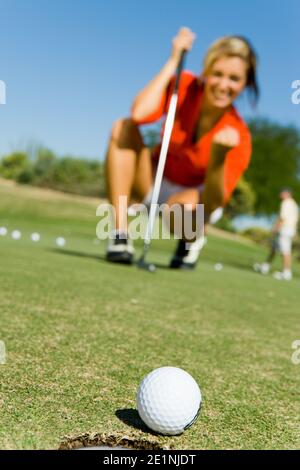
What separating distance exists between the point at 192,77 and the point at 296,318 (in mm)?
2500

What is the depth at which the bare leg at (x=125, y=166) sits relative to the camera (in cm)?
576

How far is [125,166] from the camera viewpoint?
579 centimetres

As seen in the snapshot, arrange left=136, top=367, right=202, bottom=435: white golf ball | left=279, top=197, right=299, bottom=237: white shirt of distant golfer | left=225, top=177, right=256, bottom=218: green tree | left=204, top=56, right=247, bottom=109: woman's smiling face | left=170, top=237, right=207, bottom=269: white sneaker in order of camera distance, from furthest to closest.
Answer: left=225, top=177, right=256, bottom=218: green tree, left=279, top=197, right=299, bottom=237: white shirt of distant golfer, left=170, top=237, right=207, bottom=269: white sneaker, left=204, top=56, right=247, bottom=109: woman's smiling face, left=136, top=367, right=202, bottom=435: white golf ball

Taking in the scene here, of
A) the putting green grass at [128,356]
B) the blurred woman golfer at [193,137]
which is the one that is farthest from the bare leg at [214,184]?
the putting green grass at [128,356]

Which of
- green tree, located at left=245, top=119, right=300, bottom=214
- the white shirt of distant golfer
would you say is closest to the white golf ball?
the white shirt of distant golfer

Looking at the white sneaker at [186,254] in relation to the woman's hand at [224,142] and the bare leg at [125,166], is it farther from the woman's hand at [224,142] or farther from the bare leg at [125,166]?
the woman's hand at [224,142]

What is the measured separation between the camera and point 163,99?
5199 mm

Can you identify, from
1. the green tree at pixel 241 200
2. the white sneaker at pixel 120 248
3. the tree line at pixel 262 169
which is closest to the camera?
the white sneaker at pixel 120 248

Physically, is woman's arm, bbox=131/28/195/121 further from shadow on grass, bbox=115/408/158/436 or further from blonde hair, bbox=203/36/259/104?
shadow on grass, bbox=115/408/158/436

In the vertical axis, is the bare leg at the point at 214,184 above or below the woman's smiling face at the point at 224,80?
below

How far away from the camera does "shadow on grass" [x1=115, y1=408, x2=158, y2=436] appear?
186cm

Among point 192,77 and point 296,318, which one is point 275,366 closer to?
point 296,318

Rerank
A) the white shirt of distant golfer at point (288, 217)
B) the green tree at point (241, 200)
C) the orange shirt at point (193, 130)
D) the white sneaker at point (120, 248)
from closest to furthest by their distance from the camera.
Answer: the orange shirt at point (193, 130)
the white sneaker at point (120, 248)
the white shirt of distant golfer at point (288, 217)
the green tree at point (241, 200)

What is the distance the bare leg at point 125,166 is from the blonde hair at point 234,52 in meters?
1.04
